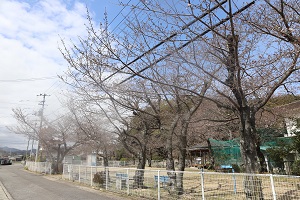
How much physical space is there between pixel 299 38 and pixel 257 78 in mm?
1902

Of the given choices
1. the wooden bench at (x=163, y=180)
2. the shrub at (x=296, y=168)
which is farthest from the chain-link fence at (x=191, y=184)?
the shrub at (x=296, y=168)

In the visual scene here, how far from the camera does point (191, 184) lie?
9.90m

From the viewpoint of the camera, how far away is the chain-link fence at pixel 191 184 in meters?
5.22

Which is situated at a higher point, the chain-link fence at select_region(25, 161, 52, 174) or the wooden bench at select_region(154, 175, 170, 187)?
the wooden bench at select_region(154, 175, 170, 187)

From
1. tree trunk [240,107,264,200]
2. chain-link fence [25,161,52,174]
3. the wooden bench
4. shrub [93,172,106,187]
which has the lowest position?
chain-link fence [25,161,52,174]

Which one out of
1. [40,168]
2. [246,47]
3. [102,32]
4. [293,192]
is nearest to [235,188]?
[293,192]

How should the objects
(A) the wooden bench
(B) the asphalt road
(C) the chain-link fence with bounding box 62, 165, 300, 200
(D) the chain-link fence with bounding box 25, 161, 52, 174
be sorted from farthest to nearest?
(D) the chain-link fence with bounding box 25, 161, 52, 174, (B) the asphalt road, (A) the wooden bench, (C) the chain-link fence with bounding box 62, 165, 300, 200

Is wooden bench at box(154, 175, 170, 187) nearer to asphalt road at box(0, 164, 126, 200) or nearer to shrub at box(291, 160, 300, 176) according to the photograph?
asphalt road at box(0, 164, 126, 200)

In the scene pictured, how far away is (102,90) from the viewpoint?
7.70 metres

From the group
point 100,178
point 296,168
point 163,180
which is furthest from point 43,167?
point 296,168

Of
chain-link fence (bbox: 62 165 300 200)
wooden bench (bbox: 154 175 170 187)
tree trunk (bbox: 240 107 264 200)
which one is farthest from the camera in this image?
wooden bench (bbox: 154 175 170 187)

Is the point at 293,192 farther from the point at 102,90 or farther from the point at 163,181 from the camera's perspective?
the point at 102,90

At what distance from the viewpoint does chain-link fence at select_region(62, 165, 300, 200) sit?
5.22 m

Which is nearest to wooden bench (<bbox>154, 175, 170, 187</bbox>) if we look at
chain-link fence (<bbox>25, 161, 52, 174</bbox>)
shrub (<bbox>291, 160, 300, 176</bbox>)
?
shrub (<bbox>291, 160, 300, 176</bbox>)
